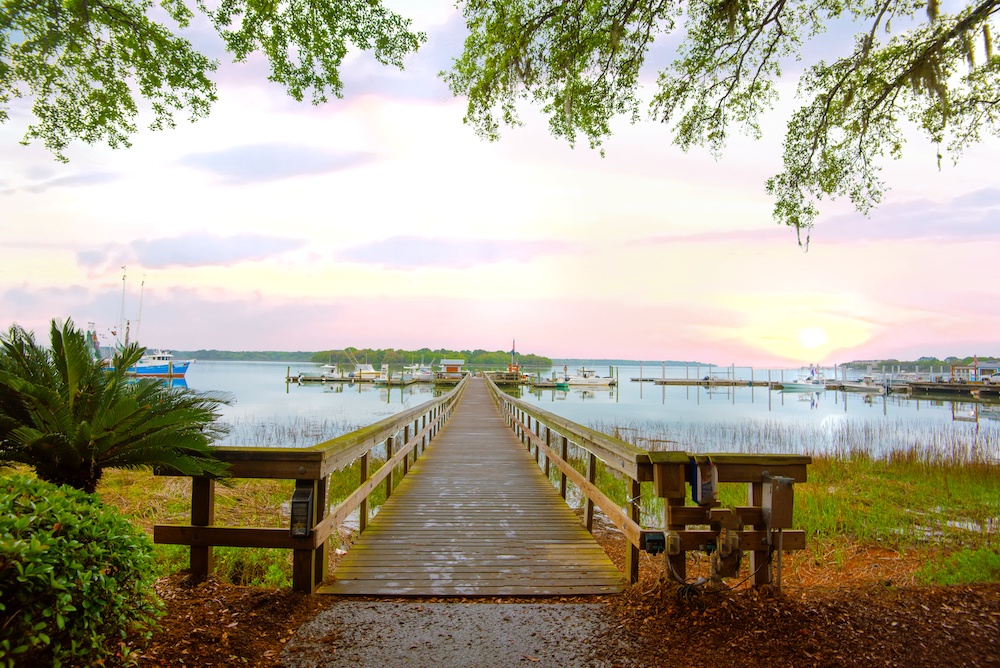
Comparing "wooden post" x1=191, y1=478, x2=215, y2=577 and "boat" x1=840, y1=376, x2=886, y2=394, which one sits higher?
"wooden post" x1=191, y1=478, x2=215, y2=577

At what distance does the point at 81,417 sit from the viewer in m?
3.13

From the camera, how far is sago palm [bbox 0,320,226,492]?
2.95 metres

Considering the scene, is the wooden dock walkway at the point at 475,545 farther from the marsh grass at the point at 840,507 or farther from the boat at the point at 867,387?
the boat at the point at 867,387

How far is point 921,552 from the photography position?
7.10 m

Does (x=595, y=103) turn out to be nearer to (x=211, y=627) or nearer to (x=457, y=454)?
(x=457, y=454)

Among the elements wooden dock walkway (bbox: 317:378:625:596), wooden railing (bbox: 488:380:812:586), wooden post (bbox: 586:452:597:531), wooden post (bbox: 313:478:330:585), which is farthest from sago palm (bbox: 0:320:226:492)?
wooden post (bbox: 586:452:597:531)

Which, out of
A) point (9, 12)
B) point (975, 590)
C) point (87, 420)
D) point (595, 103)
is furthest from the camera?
point (595, 103)

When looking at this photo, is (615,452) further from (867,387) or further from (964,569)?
(867,387)

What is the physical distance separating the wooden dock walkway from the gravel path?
13.2 inches

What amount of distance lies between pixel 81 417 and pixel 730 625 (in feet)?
12.9

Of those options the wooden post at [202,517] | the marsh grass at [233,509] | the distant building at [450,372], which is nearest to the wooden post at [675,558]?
the marsh grass at [233,509]

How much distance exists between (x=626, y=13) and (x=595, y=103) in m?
1.26

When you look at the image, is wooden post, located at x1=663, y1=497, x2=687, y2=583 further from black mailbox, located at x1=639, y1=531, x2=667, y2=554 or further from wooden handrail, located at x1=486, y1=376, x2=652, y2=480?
wooden handrail, located at x1=486, y1=376, x2=652, y2=480

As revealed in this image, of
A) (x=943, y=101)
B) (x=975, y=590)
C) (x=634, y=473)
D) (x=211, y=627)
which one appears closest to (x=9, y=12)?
(x=211, y=627)
